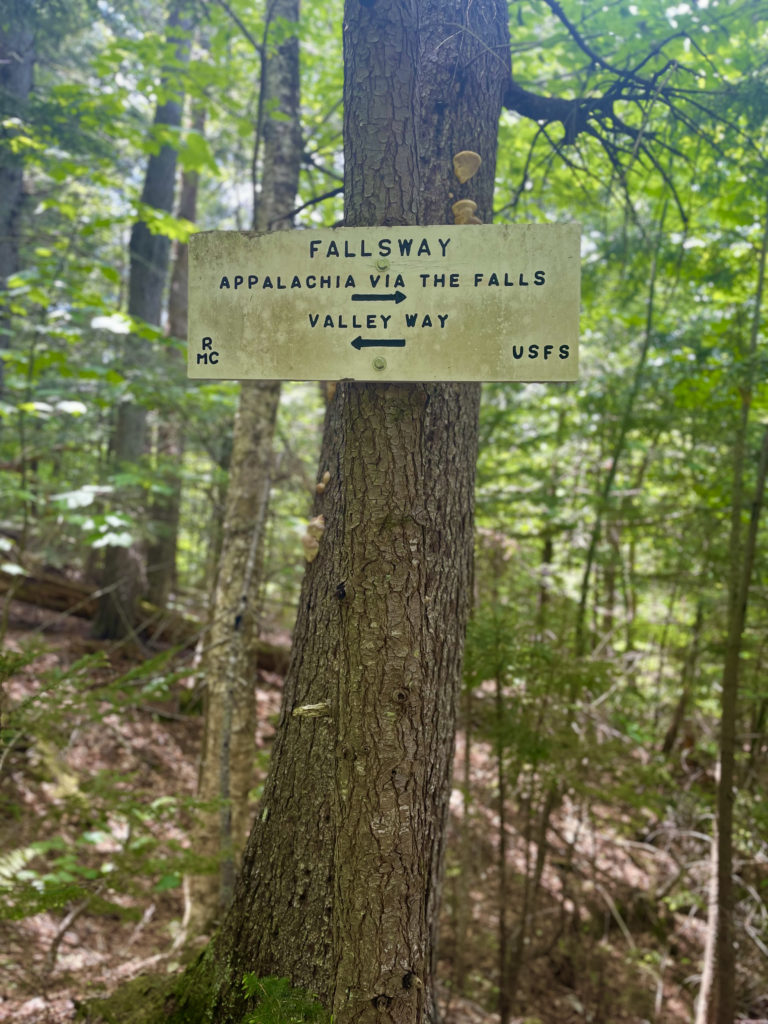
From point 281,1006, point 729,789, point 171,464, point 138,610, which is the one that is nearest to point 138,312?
point 171,464

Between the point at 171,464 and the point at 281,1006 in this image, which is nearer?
the point at 281,1006

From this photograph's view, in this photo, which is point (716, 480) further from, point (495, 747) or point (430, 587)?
point (430, 587)

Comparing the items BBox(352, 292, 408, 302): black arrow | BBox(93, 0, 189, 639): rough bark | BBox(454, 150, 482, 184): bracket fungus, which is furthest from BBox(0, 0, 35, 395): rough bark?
BBox(352, 292, 408, 302): black arrow

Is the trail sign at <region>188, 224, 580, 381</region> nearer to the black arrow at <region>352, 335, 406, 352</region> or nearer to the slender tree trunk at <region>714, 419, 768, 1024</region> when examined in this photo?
the black arrow at <region>352, 335, 406, 352</region>

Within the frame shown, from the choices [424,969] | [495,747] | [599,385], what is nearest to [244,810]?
[495,747]

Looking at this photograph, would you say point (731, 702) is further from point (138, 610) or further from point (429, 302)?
point (138, 610)

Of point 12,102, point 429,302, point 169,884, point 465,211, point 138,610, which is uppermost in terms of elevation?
point 12,102

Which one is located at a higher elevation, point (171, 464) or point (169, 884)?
point (171, 464)

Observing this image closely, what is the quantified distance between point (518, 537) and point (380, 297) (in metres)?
4.38

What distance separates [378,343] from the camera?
59.9 inches

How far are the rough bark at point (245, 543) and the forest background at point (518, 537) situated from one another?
0.14 m

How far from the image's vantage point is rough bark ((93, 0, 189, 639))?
7574mm

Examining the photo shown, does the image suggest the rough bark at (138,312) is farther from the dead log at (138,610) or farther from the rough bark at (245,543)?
the rough bark at (245,543)

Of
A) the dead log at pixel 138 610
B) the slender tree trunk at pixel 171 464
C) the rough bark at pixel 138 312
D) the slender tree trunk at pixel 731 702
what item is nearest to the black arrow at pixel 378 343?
the slender tree trunk at pixel 731 702
